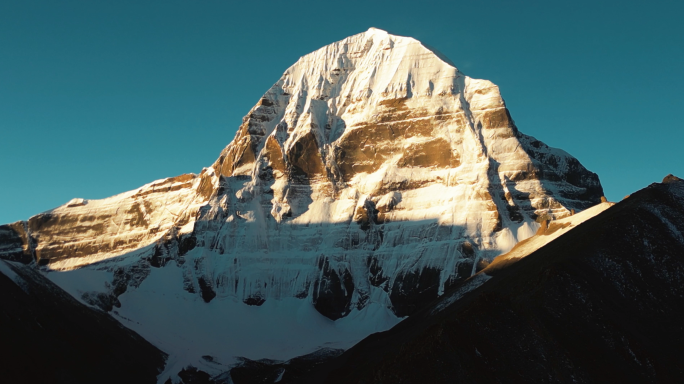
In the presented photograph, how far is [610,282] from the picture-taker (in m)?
121

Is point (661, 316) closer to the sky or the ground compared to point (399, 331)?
closer to the ground

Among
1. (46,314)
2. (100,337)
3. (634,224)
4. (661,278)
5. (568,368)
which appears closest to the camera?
(568,368)

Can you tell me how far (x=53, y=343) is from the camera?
162 meters

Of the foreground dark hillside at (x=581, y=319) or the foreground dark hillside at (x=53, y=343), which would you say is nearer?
the foreground dark hillside at (x=581, y=319)

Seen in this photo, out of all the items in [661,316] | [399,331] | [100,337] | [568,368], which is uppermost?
[100,337]

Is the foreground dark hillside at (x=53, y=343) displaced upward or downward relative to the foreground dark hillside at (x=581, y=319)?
upward

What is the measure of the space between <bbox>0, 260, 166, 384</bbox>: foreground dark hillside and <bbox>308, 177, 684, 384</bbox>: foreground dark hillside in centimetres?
5064

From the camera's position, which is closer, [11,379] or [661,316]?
[661,316]

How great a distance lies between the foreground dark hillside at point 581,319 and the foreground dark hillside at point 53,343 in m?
50.6

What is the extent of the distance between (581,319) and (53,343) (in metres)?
99.3

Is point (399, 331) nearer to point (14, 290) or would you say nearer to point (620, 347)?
point (620, 347)

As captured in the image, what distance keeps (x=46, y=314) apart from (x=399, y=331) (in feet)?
230

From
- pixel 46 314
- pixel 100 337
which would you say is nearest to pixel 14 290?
pixel 46 314

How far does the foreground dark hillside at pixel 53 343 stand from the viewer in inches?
5719
